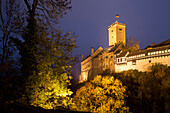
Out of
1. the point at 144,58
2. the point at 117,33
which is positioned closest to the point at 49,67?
the point at 144,58

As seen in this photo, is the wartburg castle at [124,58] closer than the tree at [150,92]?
No

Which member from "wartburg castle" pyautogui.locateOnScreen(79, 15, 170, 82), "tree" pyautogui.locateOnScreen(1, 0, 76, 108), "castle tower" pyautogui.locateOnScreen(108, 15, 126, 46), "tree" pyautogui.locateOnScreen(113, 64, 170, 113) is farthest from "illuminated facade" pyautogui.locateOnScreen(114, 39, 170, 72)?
"tree" pyautogui.locateOnScreen(1, 0, 76, 108)

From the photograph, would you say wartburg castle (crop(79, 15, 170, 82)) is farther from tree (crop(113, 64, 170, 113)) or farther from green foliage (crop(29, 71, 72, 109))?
green foliage (crop(29, 71, 72, 109))

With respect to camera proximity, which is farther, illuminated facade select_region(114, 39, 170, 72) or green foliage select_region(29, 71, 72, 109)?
illuminated facade select_region(114, 39, 170, 72)

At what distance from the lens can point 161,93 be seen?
15930mm

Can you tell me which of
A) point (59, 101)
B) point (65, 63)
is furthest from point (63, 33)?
point (59, 101)

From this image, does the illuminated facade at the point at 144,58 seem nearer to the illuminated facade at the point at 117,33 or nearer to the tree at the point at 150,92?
the tree at the point at 150,92

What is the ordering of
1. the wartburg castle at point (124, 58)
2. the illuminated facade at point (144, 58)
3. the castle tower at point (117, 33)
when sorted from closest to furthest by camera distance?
the illuminated facade at point (144, 58), the wartburg castle at point (124, 58), the castle tower at point (117, 33)

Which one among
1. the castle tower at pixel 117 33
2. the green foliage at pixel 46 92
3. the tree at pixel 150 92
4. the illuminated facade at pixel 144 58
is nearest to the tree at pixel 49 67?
the green foliage at pixel 46 92

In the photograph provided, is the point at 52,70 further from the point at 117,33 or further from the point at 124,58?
the point at 117,33

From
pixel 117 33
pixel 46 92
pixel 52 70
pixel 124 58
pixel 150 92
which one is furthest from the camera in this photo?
pixel 117 33

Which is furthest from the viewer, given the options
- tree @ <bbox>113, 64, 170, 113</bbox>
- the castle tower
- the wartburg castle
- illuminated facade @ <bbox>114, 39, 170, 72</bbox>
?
the castle tower

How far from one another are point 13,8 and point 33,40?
343 cm

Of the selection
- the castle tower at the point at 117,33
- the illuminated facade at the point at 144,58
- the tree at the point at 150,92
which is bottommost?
the tree at the point at 150,92
